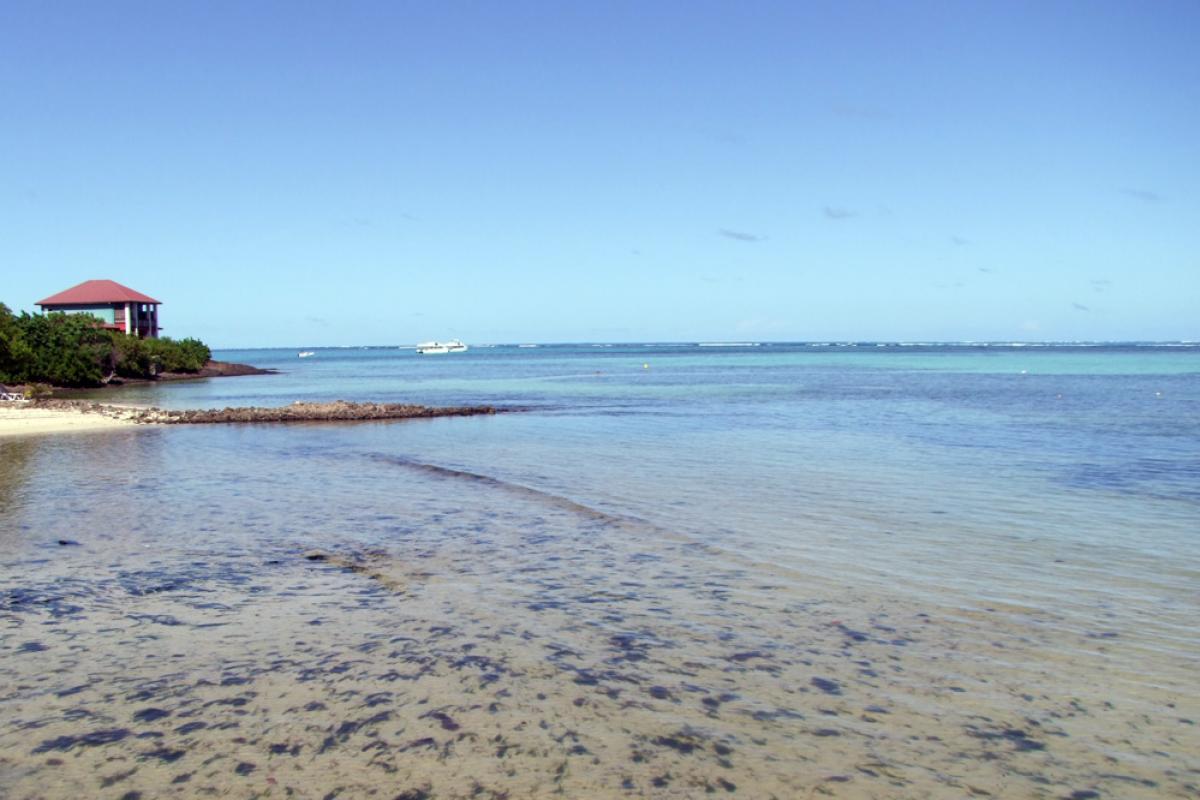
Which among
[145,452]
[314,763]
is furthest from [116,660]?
[145,452]

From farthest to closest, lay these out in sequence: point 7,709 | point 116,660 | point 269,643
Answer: point 269,643, point 116,660, point 7,709

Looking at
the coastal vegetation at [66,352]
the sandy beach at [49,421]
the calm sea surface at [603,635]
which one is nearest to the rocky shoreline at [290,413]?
the sandy beach at [49,421]

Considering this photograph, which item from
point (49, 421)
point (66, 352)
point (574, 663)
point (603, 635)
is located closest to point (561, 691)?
point (574, 663)

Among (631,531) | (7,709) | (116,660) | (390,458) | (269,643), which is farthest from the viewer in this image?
(390,458)

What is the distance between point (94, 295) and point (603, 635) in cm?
10086

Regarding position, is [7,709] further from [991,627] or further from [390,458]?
[390,458]

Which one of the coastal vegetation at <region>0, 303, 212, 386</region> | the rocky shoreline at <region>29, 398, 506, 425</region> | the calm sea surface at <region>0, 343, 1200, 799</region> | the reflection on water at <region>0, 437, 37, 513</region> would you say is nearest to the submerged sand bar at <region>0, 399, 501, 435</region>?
the rocky shoreline at <region>29, 398, 506, 425</region>

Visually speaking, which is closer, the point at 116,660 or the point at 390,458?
the point at 116,660

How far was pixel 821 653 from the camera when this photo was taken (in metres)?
7.71

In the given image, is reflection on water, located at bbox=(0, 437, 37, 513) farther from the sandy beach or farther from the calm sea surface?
the sandy beach

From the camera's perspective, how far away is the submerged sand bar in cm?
3344

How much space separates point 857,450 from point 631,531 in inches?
498

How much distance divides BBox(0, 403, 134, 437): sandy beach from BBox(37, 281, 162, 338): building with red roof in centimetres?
5696

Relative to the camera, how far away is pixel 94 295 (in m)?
93.6
